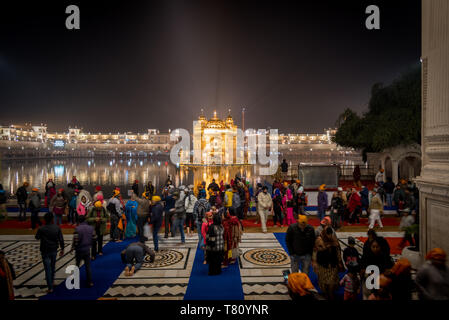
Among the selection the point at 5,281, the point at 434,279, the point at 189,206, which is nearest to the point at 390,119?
the point at 189,206

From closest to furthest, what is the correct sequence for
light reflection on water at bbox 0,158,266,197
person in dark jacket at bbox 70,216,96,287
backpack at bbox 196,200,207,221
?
person in dark jacket at bbox 70,216,96,287 → backpack at bbox 196,200,207,221 → light reflection on water at bbox 0,158,266,197

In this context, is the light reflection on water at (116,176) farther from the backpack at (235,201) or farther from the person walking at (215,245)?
the person walking at (215,245)

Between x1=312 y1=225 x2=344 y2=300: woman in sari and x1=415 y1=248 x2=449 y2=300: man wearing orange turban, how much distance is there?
3.53ft

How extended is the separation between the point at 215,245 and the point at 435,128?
4.72m

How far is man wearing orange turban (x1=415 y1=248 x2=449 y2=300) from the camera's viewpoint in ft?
11.0

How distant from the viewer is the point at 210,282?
5.34 m

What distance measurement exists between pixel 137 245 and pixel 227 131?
39.5m

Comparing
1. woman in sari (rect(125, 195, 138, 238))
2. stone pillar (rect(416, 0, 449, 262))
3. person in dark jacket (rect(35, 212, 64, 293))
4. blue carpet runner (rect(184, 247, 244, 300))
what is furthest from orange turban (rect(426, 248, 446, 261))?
woman in sari (rect(125, 195, 138, 238))

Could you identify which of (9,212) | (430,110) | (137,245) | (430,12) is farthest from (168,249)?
(9,212)

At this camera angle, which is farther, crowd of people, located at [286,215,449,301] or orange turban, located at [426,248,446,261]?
orange turban, located at [426,248,446,261]

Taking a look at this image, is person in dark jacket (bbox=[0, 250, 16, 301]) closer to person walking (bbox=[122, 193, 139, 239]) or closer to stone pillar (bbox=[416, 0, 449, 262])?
person walking (bbox=[122, 193, 139, 239])

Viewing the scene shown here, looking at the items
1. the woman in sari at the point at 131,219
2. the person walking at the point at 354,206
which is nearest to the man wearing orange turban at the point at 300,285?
the woman in sari at the point at 131,219

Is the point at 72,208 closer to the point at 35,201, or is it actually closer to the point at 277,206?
the point at 35,201
